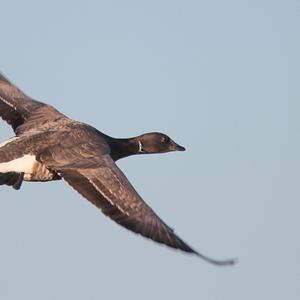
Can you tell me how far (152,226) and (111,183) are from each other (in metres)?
1.62

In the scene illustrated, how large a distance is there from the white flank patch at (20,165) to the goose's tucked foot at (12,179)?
0.07 m

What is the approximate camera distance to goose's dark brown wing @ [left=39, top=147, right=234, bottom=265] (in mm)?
15708

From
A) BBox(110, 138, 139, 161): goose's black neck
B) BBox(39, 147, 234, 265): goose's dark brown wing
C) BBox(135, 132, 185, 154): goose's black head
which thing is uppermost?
BBox(135, 132, 185, 154): goose's black head

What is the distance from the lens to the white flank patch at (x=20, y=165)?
60.1 feet

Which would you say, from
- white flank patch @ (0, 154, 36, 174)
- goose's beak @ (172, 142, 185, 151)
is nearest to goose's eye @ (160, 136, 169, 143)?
goose's beak @ (172, 142, 185, 151)

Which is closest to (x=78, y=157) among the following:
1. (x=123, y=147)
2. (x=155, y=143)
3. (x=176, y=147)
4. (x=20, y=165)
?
(x=20, y=165)

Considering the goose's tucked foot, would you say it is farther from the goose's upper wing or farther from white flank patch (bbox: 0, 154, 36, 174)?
the goose's upper wing

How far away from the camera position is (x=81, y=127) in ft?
65.6

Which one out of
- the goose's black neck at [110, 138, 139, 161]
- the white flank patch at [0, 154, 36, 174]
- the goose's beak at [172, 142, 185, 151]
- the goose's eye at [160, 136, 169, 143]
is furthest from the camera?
the goose's beak at [172, 142, 185, 151]

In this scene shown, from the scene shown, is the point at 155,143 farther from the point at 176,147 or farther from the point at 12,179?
the point at 12,179

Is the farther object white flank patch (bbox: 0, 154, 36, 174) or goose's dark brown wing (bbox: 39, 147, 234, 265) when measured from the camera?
white flank patch (bbox: 0, 154, 36, 174)

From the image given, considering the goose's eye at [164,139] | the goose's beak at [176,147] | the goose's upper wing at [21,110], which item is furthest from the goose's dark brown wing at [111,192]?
the goose's beak at [176,147]

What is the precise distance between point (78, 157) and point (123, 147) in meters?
2.91

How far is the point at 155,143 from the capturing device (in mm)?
21828
